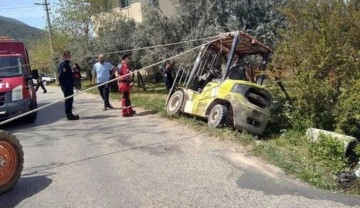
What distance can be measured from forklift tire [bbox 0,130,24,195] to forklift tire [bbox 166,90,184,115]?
519 centimetres

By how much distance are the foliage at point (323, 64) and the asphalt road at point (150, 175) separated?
6.85 ft

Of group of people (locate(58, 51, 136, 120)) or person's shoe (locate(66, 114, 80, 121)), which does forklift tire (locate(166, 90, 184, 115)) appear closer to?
group of people (locate(58, 51, 136, 120))

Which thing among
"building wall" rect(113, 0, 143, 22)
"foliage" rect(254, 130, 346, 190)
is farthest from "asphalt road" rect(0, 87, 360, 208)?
"building wall" rect(113, 0, 143, 22)

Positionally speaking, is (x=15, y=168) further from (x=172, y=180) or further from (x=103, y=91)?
(x=103, y=91)

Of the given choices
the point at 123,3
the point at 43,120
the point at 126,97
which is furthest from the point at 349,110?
the point at 123,3

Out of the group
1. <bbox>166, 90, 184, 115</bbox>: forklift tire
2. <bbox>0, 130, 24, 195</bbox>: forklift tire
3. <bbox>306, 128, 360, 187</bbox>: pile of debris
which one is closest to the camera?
<bbox>0, 130, 24, 195</bbox>: forklift tire

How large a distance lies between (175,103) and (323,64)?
3549mm

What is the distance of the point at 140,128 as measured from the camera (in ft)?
31.5

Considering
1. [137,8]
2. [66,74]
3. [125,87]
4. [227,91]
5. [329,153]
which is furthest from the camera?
[137,8]

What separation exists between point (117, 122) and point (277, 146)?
4.21 metres

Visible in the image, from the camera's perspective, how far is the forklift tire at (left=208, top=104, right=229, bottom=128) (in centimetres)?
874

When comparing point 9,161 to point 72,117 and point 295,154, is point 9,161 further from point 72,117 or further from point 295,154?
point 72,117

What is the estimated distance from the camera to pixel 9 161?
557cm

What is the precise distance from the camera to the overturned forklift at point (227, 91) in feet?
27.9
